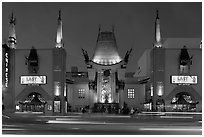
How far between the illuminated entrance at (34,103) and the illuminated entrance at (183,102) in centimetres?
1723

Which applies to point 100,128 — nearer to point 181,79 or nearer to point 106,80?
point 181,79

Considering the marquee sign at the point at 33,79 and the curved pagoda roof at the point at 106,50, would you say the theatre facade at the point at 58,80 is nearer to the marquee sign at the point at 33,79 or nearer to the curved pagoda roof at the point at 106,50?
the marquee sign at the point at 33,79

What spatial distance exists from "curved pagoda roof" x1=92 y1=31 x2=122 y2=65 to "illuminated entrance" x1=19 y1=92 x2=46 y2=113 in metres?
15.9

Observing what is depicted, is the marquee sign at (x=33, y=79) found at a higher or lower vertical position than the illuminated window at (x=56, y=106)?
higher

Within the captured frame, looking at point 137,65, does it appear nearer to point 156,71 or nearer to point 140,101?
point 140,101

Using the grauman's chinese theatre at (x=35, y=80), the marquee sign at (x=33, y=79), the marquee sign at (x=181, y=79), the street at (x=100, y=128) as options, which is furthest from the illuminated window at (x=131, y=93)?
the street at (x=100, y=128)

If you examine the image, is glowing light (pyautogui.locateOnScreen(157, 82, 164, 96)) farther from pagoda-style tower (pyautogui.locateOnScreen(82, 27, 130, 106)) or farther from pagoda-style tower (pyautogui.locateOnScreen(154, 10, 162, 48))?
pagoda-style tower (pyautogui.locateOnScreen(82, 27, 130, 106))

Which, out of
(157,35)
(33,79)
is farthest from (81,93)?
(157,35)

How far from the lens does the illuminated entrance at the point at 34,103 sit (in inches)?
1879

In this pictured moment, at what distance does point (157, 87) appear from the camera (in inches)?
1892

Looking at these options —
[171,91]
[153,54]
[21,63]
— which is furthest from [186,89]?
[21,63]

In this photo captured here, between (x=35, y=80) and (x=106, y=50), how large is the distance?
17.9 m

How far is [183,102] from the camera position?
1875 inches

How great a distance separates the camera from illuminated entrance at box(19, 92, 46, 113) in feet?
157
